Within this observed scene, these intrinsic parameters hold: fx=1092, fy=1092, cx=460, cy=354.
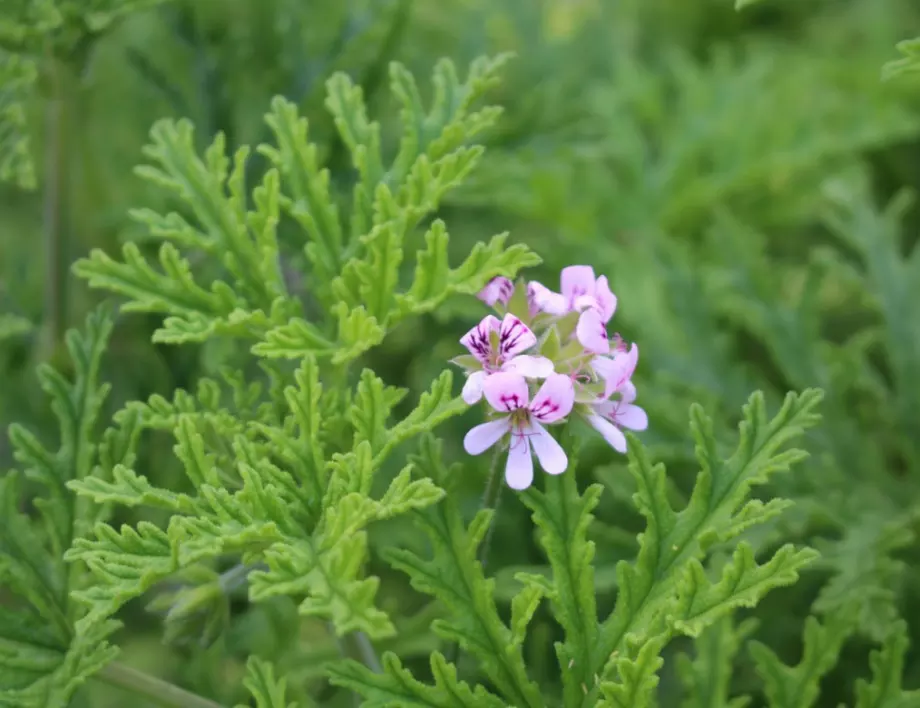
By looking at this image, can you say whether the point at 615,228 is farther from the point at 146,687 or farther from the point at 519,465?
the point at 146,687

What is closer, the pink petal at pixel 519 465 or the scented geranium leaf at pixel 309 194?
the pink petal at pixel 519 465

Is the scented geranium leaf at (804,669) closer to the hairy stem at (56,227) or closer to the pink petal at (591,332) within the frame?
the pink petal at (591,332)

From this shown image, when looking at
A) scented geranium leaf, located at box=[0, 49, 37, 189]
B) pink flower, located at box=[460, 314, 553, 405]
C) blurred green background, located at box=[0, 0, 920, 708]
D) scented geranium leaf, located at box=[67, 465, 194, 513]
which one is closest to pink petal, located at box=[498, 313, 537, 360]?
pink flower, located at box=[460, 314, 553, 405]

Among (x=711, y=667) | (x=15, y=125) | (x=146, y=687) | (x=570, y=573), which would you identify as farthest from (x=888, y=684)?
(x=15, y=125)

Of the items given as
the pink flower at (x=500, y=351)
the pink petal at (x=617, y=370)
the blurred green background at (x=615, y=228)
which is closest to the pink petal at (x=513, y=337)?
the pink flower at (x=500, y=351)

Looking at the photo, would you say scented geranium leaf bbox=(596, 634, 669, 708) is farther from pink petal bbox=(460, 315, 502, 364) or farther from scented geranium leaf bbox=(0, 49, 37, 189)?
scented geranium leaf bbox=(0, 49, 37, 189)

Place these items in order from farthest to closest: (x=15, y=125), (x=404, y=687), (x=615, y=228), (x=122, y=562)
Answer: (x=615, y=228), (x=15, y=125), (x=404, y=687), (x=122, y=562)
